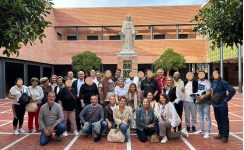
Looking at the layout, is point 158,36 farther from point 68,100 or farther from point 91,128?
point 91,128

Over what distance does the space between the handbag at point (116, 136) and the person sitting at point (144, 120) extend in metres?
0.51

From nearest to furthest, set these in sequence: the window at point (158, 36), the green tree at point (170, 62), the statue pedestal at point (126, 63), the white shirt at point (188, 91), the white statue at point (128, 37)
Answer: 1. the white shirt at point (188, 91)
2. the statue pedestal at point (126, 63)
3. the white statue at point (128, 37)
4. the green tree at point (170, 62)
5. the window at point (158, 36)

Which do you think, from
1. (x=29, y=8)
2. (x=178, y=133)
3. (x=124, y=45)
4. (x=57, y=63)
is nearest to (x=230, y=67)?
(x=57, y=63)

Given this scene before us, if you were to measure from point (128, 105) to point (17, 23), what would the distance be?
4300 mm

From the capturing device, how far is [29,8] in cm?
739

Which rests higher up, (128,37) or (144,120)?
(128,37)

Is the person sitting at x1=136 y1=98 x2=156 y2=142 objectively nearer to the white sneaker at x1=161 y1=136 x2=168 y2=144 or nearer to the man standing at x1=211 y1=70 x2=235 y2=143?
the white sneaker at x1=161 y1=136 x2=168 y2=144

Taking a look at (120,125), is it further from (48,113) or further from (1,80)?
(1,80)

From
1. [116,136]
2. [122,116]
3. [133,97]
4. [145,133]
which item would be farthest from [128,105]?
[116,136]

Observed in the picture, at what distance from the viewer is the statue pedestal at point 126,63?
19.5 meters

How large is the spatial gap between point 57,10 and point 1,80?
71.5 feet

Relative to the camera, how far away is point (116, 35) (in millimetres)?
47219

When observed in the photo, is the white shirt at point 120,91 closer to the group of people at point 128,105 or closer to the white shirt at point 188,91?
the group of people at point 128,105

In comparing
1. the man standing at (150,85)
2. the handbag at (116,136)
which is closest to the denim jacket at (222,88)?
the man standing at (150,85)
